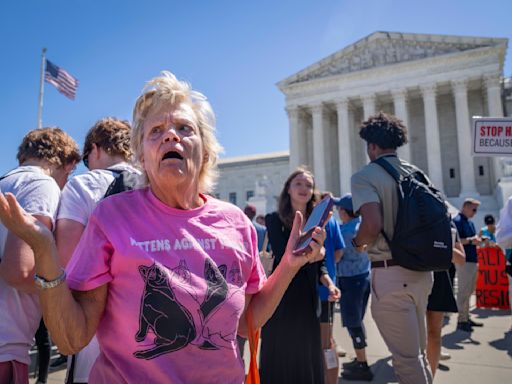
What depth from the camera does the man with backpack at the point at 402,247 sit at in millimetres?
3049

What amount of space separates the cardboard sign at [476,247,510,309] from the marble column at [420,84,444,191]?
75.7 ft

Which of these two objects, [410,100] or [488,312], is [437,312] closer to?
[488,312]

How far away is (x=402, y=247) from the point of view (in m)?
3.10

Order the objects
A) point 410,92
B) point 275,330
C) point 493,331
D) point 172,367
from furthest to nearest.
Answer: point 410,92
point 493,331
point 275,330
point 172,367

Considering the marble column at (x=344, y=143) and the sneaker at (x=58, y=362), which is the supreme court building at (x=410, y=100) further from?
the sneaker at (x=58, y=362)

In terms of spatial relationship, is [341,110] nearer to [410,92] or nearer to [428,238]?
[410,92]

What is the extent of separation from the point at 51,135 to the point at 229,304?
2059 millimetres

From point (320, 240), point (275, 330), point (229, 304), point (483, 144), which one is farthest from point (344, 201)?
point (229, 304)

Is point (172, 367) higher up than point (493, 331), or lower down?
higher up

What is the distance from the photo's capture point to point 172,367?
4.78 ft

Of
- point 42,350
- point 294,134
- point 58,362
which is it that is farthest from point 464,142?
point 42,350

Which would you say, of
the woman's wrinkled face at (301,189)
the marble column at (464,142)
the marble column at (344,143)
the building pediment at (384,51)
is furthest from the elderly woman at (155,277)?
the building pediment at (384,51)

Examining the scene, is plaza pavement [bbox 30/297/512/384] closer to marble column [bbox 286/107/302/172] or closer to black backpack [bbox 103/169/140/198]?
black backpack [bbox 103/169/140/198]

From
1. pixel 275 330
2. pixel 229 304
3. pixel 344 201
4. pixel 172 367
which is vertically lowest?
pixel 275 330
